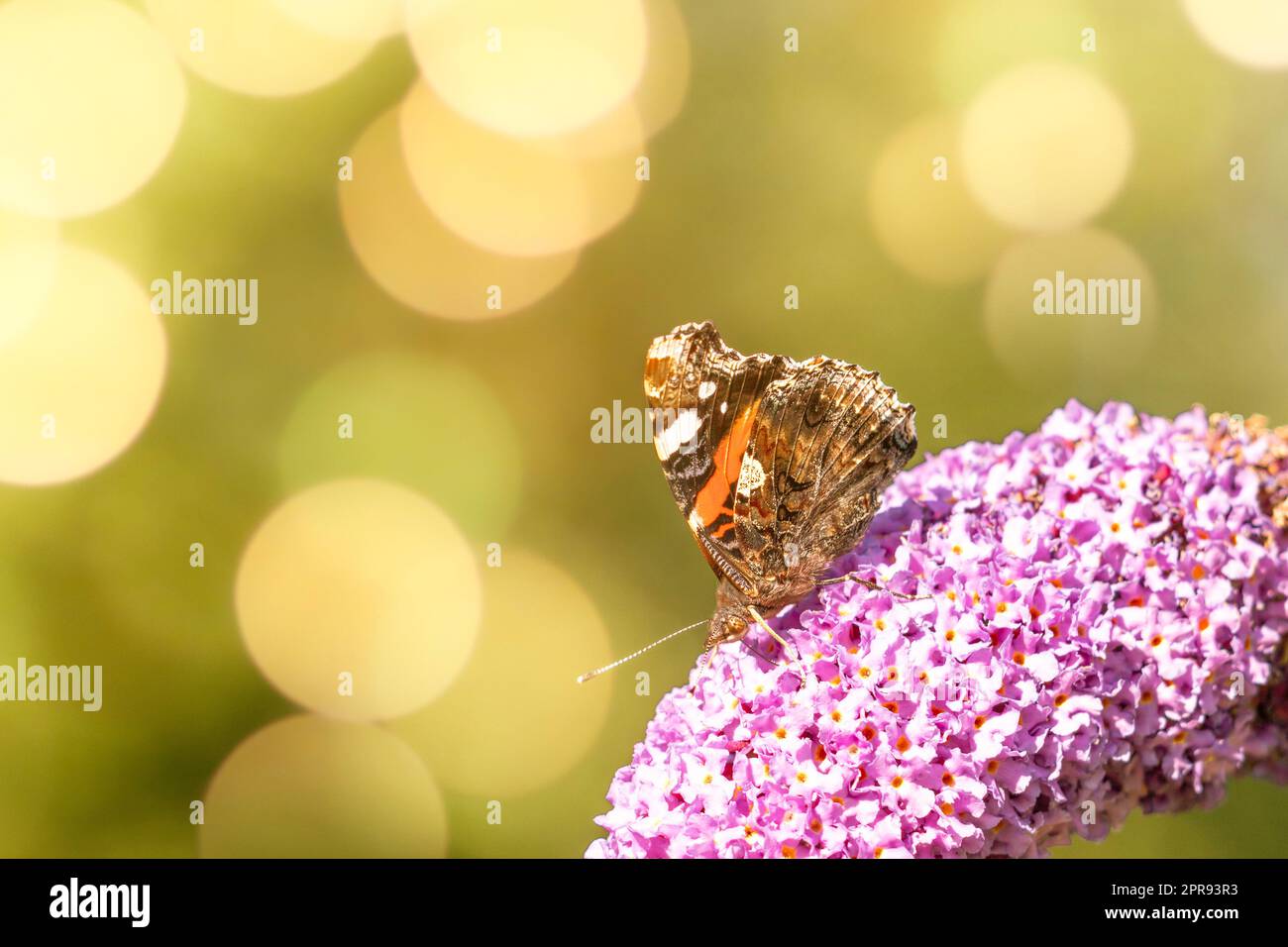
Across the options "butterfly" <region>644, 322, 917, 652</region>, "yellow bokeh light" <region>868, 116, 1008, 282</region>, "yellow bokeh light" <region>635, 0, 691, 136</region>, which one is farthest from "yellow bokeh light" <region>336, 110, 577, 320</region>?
"butterfly" <region>644, 322, 917, 652</region>

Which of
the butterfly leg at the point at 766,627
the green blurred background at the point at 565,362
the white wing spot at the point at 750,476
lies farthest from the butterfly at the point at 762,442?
the green blurred background at the point at 565,362

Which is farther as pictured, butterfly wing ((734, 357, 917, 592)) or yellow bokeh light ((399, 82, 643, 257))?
yellow bokeh light ((399, 82, 643, 257))

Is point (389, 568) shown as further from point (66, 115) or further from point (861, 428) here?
point (861, 428)

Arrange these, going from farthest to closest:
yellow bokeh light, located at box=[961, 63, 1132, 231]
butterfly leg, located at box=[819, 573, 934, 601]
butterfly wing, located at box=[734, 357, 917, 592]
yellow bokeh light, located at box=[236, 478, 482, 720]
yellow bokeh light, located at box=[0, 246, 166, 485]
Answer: yellow bokeh light, located at box=[961, 63, 1132, 231] < yellow bokeh light, located at box=[236, 478, 482, 720] < yellow bokeh light, located at box=[0, 246, 166, 485] < butterfly wing, located at box=[734, 357, 917, 592] < butterfly leg, located at box=[819, 573, 934, 601]

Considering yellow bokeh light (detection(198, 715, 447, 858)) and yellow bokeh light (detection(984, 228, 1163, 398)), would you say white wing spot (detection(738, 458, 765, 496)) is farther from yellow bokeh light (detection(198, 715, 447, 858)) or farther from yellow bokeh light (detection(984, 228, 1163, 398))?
yellow bokeh light (detection(198, 715, 447, 858))

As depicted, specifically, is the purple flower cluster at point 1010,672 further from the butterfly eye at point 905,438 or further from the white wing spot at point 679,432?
the white wing spot at point 679,432

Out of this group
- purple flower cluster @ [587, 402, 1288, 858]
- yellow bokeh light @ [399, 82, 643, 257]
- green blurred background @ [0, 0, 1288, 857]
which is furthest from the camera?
yellow bokeh light @ [399, 82, 643, 257]

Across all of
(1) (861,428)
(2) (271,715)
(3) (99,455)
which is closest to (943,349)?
(1) (861,428)
